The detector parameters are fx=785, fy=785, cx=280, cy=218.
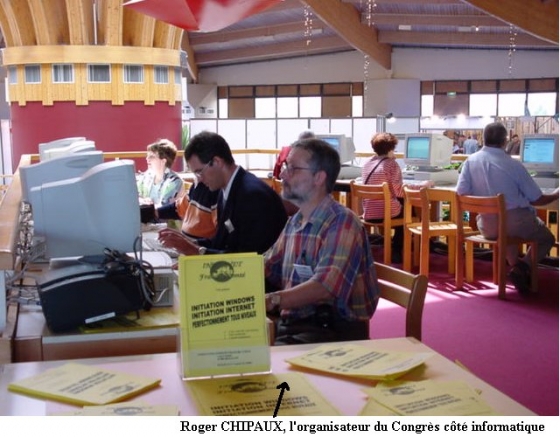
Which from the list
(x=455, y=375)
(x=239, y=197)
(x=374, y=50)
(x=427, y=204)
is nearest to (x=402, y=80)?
(x=374, y=50)

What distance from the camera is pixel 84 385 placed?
1.75m

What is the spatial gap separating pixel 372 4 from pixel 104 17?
7348 millimetres

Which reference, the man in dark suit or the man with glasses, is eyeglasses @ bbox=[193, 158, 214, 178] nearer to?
the man in dark suit

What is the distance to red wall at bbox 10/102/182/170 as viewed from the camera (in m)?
8.39

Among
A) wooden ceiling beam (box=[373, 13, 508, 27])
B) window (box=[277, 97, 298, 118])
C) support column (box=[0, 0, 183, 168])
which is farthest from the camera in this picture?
window (box=[277, 97, 298, 118])

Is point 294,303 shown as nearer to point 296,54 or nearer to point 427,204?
point 427,204

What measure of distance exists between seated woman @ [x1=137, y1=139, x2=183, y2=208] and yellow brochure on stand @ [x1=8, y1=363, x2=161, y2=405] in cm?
384

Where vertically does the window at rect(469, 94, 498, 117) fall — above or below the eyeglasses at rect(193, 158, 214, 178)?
above

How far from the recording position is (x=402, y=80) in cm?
1884

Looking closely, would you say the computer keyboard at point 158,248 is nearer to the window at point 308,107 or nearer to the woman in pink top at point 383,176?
the woman in pink top at point 383,176

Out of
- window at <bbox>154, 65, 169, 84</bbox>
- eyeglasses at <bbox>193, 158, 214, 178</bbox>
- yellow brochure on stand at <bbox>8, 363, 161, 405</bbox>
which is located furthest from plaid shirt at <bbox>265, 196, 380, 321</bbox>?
window at <bbox>154, 65, 169, 84</bbox>

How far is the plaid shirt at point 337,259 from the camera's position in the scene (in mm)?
2688

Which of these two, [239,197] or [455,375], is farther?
[239,197]

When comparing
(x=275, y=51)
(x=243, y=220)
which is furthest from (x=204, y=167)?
(x=275, y=51)
